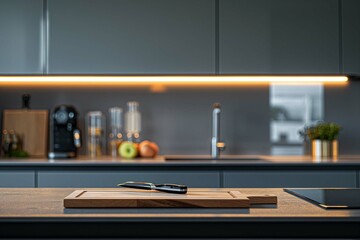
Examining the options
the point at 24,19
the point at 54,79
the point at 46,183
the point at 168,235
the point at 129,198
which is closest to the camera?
the point at 168,235

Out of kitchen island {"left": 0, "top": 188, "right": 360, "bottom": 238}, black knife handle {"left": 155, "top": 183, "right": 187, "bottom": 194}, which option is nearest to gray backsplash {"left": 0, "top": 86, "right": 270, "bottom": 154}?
black knife handle {"left": 155, "top": 183, "right": 187, "bottom": 194}

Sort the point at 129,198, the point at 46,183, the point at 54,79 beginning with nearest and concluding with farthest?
the point at 129,198 → the point at 46,183 → the point at 54,79

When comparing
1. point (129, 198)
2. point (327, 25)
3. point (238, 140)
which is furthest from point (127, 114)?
point (129, 198)

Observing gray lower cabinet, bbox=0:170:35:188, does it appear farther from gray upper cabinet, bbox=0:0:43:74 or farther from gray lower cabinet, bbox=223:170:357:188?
gray lower cabinet, bbox=223:170:357:188

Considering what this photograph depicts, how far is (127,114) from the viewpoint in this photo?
385cm

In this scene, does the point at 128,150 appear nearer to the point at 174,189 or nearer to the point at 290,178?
the point at 290,178

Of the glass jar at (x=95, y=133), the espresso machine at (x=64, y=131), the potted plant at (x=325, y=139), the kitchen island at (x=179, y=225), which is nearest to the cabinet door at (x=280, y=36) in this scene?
the potted plant at (x=325, y=139)

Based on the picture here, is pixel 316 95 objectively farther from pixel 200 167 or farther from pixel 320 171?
pixel 200 167

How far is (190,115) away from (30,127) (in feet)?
3.60

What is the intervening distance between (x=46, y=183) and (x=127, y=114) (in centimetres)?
85

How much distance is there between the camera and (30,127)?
12.5ft

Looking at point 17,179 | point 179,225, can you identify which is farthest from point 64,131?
point 179,225

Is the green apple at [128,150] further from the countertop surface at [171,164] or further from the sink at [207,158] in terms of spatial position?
the countertop surface at [171,164]

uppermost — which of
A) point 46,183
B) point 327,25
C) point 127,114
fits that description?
point 327,25
